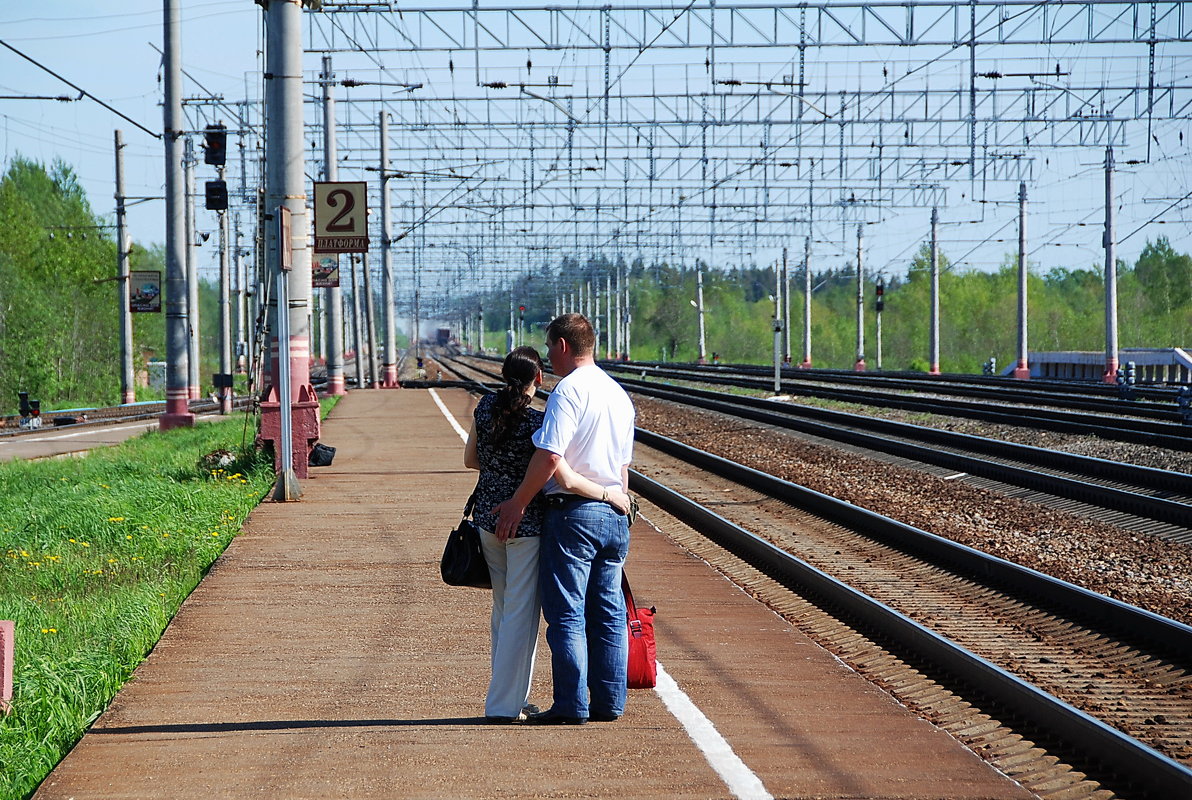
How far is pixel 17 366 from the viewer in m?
52.2

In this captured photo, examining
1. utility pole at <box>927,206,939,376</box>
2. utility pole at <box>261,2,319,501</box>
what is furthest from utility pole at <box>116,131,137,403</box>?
utility pole at <box>927,206,939,376</box>

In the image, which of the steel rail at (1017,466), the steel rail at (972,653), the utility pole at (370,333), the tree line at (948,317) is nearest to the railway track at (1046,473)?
the steel rail at (1017,466)

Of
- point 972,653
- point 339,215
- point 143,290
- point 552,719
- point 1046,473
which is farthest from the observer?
point 143,290

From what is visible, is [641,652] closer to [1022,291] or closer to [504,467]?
[504,467]

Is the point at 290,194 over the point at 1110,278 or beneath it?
beneath

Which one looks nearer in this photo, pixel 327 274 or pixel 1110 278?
pixel 327 274

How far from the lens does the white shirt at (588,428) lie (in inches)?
230

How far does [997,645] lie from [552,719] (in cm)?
401

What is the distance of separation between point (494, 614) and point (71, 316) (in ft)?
195

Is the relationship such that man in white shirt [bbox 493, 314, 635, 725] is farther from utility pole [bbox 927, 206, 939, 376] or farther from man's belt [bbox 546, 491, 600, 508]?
utility pole [bbox 927, 206, 939, 376]

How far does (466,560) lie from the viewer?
6152 millimetres

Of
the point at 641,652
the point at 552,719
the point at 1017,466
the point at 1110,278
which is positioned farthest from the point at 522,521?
Answer: the point at 1110,278

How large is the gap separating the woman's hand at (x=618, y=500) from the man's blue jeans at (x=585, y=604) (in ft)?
0.08

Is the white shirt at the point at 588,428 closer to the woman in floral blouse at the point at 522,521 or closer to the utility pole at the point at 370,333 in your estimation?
the woman in floral blouse at the point at 522,521
